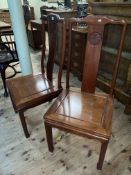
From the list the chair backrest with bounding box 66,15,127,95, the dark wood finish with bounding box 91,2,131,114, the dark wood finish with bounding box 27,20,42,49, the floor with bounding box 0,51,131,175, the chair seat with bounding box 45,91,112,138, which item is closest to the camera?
the chair seat with bounding box 45,91,112,138

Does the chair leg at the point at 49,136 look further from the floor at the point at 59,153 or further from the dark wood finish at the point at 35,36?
the dark wood finish at the point at 35,36

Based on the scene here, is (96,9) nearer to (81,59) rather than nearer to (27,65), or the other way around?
(81,59)

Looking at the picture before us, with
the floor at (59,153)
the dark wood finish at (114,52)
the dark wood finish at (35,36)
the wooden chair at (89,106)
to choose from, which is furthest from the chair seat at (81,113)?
the dark wood finish at (35,36)

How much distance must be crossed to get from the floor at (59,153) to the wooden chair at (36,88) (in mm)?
157

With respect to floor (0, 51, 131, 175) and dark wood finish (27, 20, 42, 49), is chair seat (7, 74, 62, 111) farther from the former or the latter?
dark wood finish (27, 20, 42, 49)

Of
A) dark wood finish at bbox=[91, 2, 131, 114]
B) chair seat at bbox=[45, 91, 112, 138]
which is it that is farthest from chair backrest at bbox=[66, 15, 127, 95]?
dark wood finish at bbox=[91, 2, 131, 114]

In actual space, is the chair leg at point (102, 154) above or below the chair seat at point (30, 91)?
below

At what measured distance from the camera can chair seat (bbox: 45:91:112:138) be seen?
1.05 metres

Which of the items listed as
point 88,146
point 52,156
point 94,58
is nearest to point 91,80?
point 94,58

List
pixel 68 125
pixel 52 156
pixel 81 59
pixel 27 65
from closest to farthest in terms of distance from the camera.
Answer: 1. pixel 68 125
2. pixel 52 156
3. pixel 27 65
4. pixel 81 59

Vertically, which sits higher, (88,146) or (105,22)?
(105,22)

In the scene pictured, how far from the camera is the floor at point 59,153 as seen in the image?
1.27 metres

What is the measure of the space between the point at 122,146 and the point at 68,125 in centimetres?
68

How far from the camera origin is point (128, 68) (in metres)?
1.84
